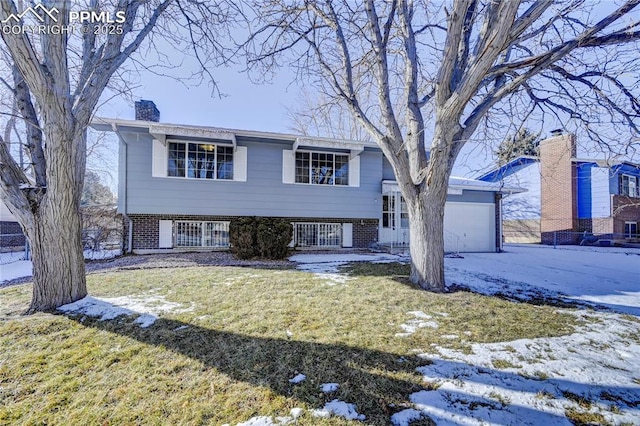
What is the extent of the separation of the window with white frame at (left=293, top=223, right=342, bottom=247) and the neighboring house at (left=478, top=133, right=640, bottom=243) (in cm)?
1125

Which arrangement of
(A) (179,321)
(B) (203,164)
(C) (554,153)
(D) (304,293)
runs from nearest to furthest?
(A) (179,321) < (D) (304,293) < (B) (203,164) < (C) (554,153)

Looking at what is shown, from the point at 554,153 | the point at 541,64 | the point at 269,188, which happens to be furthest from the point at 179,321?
the point at 554,153

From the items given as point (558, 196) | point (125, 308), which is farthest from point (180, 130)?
point (558, 196)

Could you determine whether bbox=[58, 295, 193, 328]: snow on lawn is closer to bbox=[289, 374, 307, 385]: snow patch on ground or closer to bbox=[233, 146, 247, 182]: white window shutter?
bbox=[289, 374, 307, 385]: snow patch on ground

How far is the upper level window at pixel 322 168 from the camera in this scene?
11664 millimetres

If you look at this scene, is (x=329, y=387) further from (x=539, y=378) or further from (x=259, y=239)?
(x=259, y=239)

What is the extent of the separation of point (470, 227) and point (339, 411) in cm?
A: 1378

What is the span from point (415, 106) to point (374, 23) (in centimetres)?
184

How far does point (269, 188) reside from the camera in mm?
11180

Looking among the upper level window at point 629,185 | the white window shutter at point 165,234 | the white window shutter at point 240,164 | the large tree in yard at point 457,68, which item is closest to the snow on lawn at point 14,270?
the white window shutter at point 165,234

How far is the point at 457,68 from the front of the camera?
541 cm

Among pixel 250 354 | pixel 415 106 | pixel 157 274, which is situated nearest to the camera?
pixel 250 354

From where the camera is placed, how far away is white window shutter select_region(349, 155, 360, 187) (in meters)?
12.0

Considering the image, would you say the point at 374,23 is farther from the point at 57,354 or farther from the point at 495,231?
the point at 495,231
